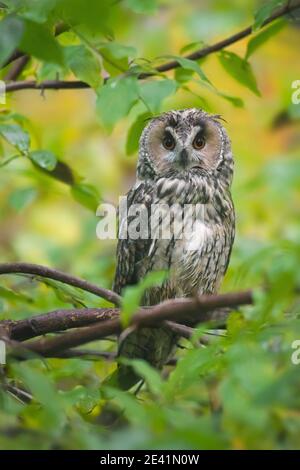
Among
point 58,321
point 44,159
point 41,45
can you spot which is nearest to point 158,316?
point 41,45

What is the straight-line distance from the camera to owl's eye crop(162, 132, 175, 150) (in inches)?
142

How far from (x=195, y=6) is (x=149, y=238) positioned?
17.1ft

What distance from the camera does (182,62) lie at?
2.53m

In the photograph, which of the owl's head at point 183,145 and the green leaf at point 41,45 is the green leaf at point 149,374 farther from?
the owl's head at point 183,145

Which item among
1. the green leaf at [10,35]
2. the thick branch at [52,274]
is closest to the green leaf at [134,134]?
the thick branch at [52,274]

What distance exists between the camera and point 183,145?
3.53 metres

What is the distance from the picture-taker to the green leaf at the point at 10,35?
5.69 ft

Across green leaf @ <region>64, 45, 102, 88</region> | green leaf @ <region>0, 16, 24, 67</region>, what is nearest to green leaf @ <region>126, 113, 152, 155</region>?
green leaf @ <region>64, 45, 102, 88</region>

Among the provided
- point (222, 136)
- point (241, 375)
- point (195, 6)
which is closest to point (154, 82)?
point (241, 375)

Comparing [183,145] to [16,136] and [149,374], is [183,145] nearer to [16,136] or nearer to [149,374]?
[16,136]

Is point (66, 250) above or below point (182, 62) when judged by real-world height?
above

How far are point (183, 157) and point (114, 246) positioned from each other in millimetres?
2574
